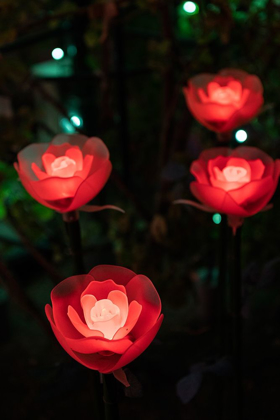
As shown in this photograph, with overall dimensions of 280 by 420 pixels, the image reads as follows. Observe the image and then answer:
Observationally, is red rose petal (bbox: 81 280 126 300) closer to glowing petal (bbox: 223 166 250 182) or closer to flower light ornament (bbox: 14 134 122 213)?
flower light ornament (bbox: 14 134 122 213)

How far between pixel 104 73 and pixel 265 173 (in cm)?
81

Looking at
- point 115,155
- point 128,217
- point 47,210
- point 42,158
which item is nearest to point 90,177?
point 42,158

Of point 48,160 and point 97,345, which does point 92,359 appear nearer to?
point 97,345

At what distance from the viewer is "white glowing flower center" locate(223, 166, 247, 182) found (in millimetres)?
682

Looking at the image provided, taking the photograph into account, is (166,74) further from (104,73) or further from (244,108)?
(244,108)

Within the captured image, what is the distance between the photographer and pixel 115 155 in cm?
183

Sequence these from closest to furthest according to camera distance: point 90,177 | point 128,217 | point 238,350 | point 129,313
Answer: point 129,313 < point 90,177 < point 238,350 < point 128,217

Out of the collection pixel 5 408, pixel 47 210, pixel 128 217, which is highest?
pixel 47 210

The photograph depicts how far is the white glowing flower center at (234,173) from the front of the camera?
2.24 feet

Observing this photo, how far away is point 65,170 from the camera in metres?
0.67

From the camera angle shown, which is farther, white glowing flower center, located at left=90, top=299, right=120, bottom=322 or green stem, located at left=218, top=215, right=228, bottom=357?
green stem, located at left=218, top=215, right=228, bottom=357

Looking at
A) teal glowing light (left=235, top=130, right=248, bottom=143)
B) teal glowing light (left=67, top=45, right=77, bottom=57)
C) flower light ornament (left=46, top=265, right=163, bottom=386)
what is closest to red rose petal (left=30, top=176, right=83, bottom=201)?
flower light ornament (left=46, top=265, right=163, bottom=386)

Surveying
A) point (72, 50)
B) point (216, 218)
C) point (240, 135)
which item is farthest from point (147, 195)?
point (240, 135)

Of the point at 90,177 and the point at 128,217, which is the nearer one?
the point at 90,177
